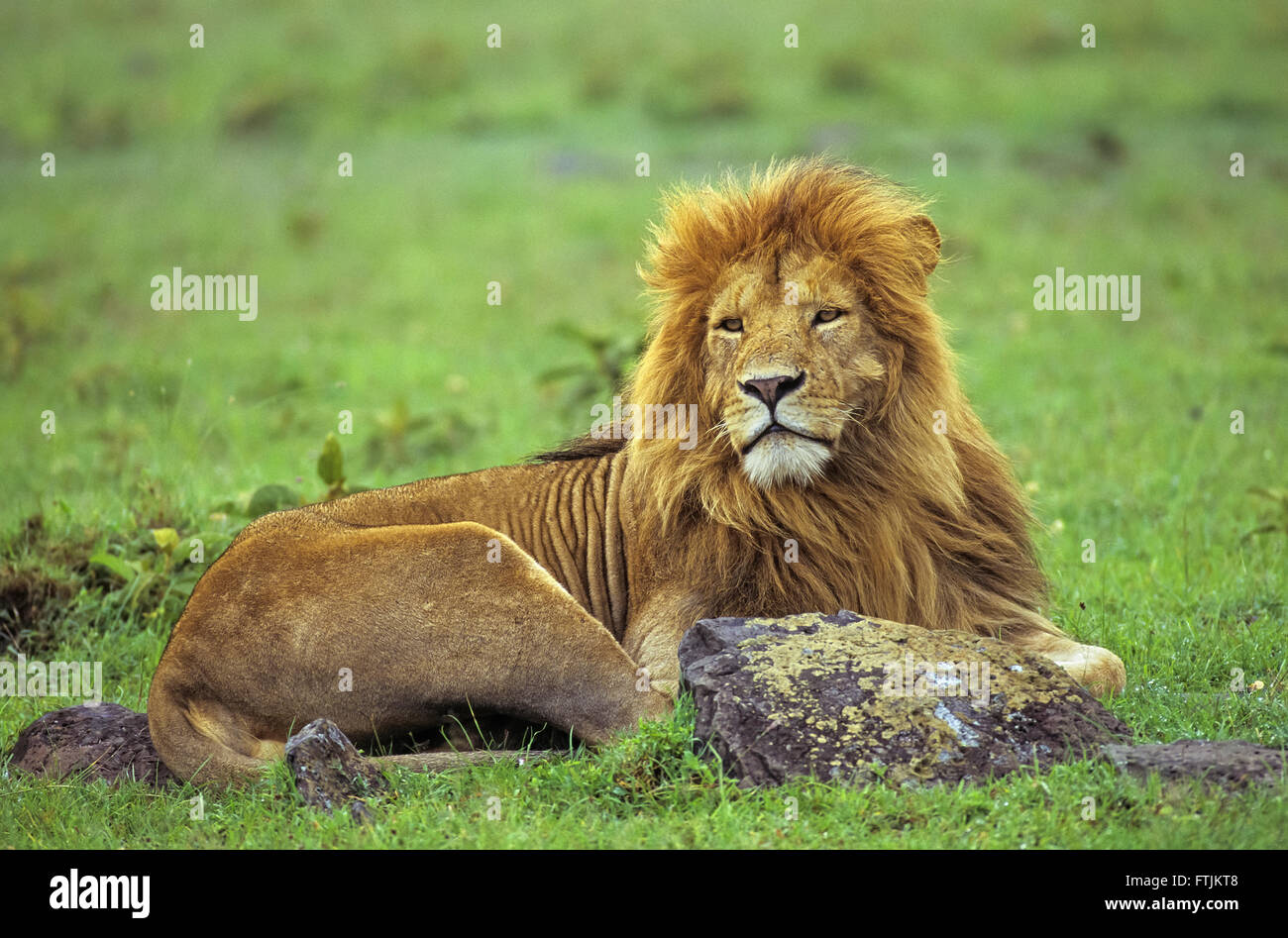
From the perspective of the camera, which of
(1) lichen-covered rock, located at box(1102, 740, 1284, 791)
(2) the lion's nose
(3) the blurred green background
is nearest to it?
(1) lichen-covered rock, located at box(1102, 740, 1284, 791)

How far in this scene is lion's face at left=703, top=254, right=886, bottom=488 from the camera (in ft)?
16.0

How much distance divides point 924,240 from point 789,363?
0.87m

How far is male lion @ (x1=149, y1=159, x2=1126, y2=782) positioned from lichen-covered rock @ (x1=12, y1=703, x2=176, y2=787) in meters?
0.37

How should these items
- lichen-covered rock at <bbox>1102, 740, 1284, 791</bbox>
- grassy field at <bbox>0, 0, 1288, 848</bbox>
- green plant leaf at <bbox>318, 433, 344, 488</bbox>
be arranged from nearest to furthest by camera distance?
lichen-covered rock at <bbox>1102, 740, 1284, 791</bbox>
grassy field at <bbox>0, 0, 1288, 848</bbox>
green plant leaf at <bbox>318, 433, 344, 488</bbox>

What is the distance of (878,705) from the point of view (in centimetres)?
459

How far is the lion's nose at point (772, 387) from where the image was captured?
4.83 m

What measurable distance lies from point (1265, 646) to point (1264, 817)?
6.01 feet

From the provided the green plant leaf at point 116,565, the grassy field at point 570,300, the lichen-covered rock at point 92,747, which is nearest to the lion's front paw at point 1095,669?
the grassy field at point 570,300

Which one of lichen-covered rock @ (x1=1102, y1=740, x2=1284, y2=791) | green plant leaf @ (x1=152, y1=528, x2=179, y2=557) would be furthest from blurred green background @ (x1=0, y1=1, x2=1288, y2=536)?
lichen-covered rock @ (x1=1102, y1=740, x2=1284, y2=791)

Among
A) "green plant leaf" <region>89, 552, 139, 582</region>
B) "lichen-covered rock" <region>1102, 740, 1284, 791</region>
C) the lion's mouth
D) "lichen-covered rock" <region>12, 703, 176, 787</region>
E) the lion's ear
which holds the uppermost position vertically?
the lion's ear

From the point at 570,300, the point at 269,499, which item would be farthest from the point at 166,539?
the point at 570,300

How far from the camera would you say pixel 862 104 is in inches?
771

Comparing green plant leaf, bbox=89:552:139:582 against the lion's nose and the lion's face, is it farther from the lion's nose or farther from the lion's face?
the lion's nose

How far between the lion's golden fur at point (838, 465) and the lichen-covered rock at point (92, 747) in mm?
1877
